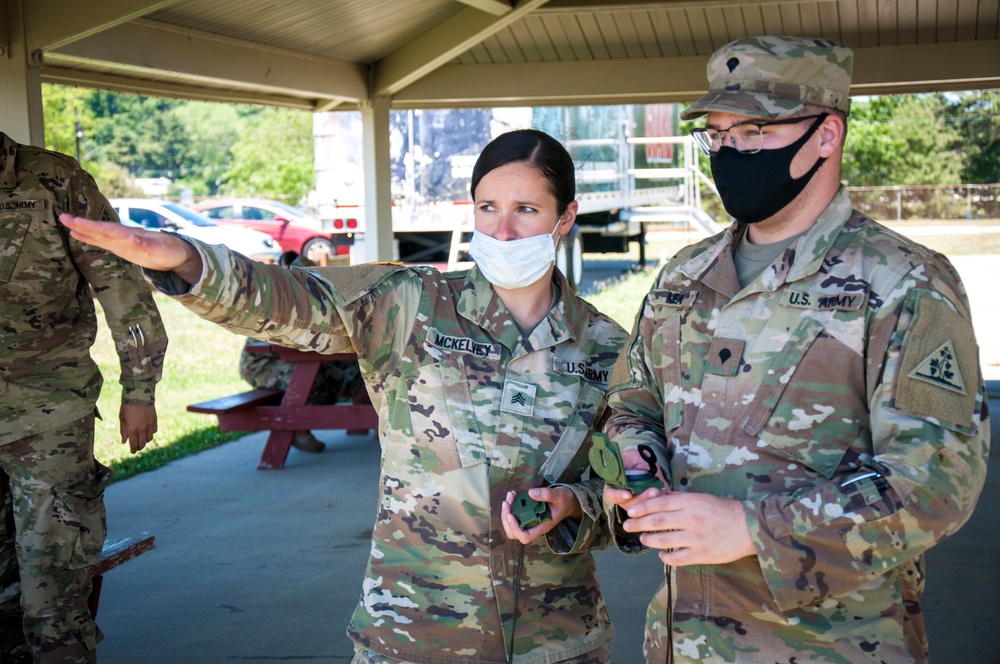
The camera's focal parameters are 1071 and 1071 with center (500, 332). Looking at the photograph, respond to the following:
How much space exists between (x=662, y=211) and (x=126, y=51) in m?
16.2

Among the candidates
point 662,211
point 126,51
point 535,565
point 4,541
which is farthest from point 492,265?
point 662,211

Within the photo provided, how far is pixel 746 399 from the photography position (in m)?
1.84

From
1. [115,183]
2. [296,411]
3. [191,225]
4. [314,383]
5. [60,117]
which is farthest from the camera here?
[115,183]

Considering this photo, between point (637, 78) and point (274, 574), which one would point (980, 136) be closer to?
point (637, 78)

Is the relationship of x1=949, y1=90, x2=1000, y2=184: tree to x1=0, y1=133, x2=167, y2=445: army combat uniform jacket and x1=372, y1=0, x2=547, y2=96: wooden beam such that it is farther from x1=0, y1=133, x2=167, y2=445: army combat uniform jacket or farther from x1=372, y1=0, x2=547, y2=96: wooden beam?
x1=0, y1=133, x2=167, y2=445: army combat uniform jacket

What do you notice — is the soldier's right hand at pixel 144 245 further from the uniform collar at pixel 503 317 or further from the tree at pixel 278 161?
the tree at pixel 278 161

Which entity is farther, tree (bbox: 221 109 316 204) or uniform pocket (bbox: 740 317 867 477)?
tree (bbox: 221 109 316 204)

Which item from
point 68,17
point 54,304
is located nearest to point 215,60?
point 68,17

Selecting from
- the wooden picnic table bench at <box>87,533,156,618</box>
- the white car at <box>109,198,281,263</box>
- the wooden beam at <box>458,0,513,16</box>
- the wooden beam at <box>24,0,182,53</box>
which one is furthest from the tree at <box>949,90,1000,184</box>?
the wooden picnic table bench at <box>87,533,156,618</box>

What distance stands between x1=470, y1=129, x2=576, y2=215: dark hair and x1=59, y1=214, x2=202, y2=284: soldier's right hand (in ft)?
2.23

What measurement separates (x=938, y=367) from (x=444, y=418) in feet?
3.19

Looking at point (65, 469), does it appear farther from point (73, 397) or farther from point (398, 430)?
point (398, 430)

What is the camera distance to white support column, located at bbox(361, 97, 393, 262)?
792 centimetres

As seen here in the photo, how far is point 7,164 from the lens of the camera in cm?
327
